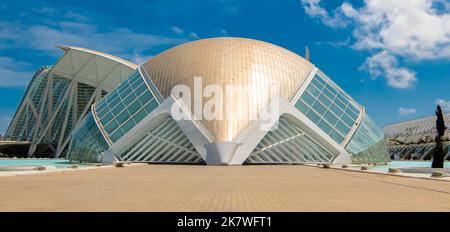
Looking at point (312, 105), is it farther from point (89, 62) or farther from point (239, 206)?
point (89, 62)

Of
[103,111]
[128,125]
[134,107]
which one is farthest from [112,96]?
[128,125]

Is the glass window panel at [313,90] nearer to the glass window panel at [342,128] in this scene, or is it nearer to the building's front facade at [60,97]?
the glass window panel at [342,128]

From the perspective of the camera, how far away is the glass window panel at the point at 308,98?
35.4 meters

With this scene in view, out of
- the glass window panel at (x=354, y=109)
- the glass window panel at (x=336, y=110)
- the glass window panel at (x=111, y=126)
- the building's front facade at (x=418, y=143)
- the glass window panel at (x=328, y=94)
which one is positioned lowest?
the glass window panel at (x=111, y=126)

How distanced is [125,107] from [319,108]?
1615cm

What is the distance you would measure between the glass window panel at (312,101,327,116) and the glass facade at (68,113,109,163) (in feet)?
55.8

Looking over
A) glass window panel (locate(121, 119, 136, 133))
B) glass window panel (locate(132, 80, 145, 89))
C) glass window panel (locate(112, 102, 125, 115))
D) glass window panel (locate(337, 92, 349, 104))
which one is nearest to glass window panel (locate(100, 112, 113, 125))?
glass window panel (locate(112, 102, 125, 115))

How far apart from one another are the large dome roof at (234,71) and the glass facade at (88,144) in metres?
6.42

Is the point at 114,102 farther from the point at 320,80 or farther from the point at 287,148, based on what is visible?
the point at 320,80

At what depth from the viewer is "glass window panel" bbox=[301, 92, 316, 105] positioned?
35419mm

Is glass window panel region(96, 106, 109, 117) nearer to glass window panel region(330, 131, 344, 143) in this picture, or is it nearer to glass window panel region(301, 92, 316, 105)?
glass window panel region(301, 92, 316, 105)


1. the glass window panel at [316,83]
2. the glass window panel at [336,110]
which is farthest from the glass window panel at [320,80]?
the glass window panel at [336,110]

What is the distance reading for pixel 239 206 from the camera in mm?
8227
